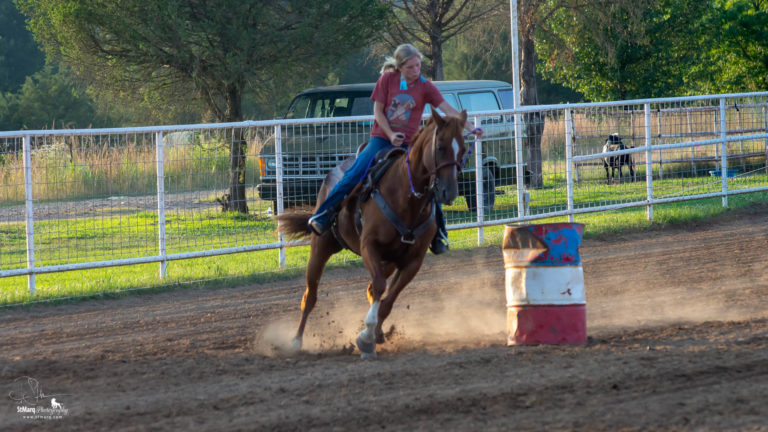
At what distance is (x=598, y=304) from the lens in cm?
919

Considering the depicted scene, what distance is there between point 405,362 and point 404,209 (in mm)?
1174

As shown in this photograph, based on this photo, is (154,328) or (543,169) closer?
(154,328)

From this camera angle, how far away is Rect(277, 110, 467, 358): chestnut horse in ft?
20.6

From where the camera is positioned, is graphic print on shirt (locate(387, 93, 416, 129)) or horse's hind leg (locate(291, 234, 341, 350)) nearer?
graphic print on shirt (locate(387, 93, 416, 129))

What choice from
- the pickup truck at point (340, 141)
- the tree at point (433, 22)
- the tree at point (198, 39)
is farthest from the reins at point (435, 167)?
the tree at point (433, 22)

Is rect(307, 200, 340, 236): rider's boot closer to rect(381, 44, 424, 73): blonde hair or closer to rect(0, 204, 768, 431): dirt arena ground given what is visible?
rect(0, 204, 768, 431): dirt arena ground

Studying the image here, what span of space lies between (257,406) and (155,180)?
20.5 feet

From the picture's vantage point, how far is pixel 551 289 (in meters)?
6.86

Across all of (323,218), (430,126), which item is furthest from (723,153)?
(430,126)

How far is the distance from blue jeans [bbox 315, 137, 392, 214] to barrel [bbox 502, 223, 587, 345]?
142 centimetres

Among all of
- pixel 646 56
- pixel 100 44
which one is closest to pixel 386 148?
pixel 100 44

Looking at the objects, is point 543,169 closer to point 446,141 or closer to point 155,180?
point 155,180

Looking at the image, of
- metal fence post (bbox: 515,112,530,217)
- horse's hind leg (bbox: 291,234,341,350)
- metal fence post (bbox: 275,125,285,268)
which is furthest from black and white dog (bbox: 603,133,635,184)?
horse's hind leg (bbox: 291,234,341,350)

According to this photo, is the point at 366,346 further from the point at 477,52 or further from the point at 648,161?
the point at 477,52
